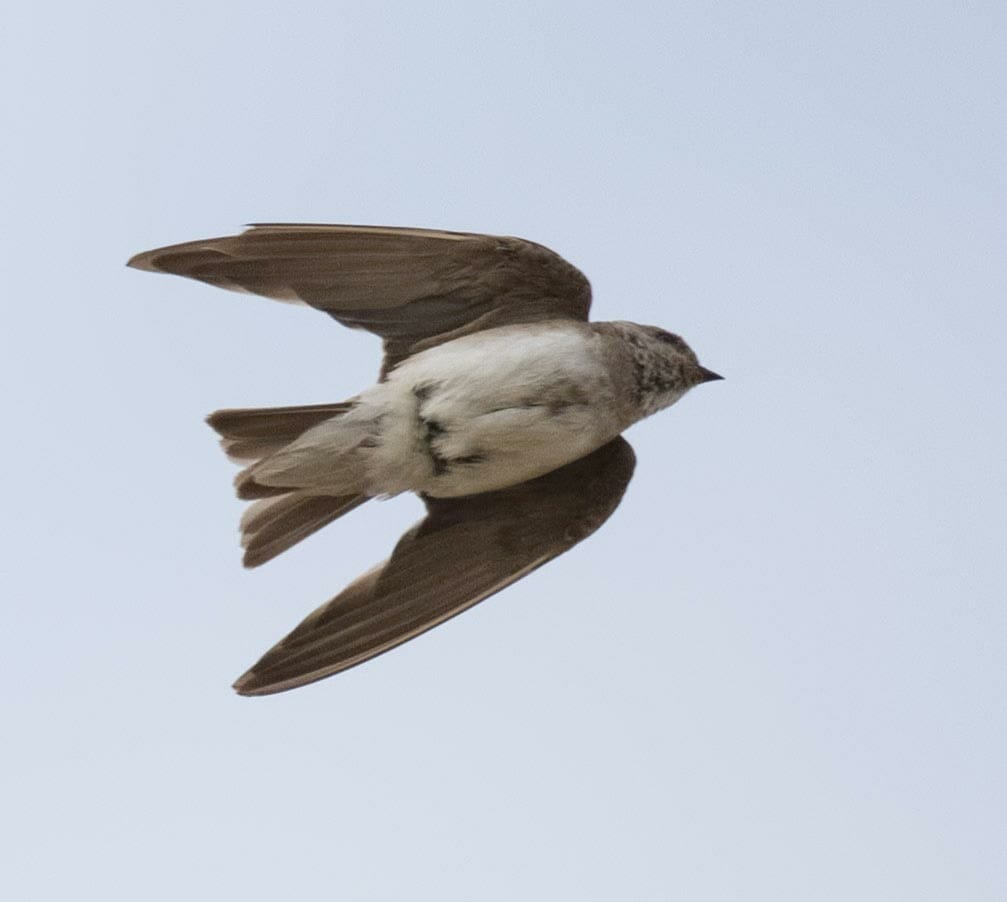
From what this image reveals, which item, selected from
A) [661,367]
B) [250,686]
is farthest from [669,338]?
[250,686]

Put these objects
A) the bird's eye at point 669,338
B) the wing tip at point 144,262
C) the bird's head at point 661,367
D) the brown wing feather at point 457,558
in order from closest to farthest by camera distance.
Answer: the wing tip at point 144,262, the brown wing feather at point 457,558, the bird's head at point 661,367, the bird's eye at point 669,338

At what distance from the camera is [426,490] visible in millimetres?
8391

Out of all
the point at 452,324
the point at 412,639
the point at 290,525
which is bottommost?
the point at 412,639

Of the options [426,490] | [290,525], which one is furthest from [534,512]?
[290,525]

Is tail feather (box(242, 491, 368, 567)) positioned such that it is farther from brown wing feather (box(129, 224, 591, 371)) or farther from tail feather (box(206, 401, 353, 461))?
brown wing feather (box(129, 224, 591, 371))

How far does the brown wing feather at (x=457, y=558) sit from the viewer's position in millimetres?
8289

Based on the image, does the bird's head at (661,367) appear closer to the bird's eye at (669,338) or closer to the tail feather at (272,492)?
the bird's eye at (669,338)

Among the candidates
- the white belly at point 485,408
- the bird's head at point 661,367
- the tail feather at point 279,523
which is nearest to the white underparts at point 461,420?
the white belly at point 485,408

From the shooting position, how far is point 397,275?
8.23 m

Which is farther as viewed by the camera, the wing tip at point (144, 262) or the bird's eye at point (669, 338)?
the bird's eye at point (669, 338)

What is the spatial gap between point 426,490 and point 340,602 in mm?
585

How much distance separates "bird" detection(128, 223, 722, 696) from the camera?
8.00 meters

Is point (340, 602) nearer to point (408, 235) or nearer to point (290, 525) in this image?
point (290, 525)

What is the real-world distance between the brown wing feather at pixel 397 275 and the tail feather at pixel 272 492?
441mm
